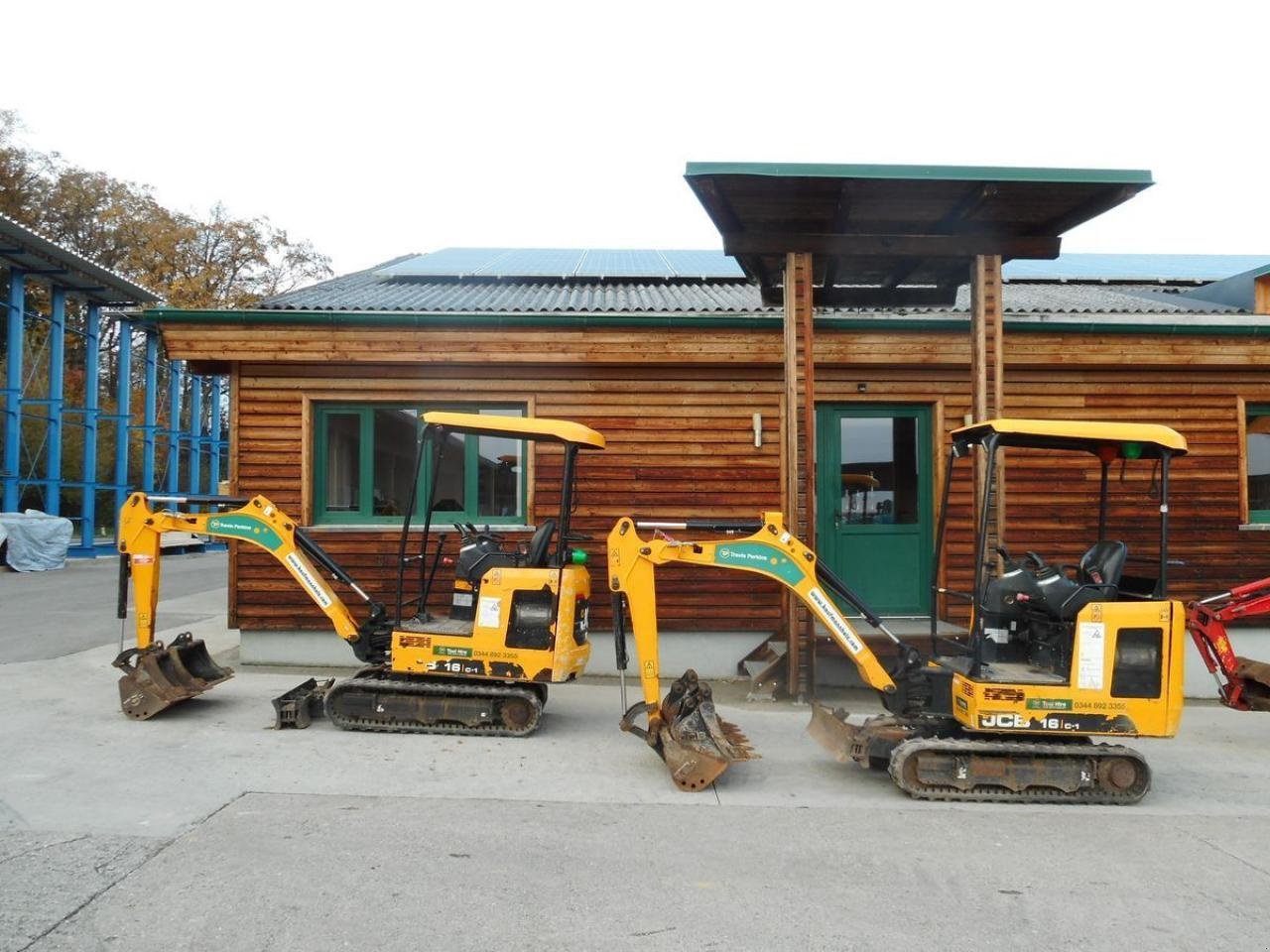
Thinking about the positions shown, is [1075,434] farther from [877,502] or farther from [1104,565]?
[877,502]

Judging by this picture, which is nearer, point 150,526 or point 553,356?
point 150,526

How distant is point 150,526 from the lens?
23.5ft

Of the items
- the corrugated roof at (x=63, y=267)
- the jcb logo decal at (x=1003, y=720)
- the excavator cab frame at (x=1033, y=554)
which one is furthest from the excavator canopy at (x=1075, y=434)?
the corrugated roof at (x=63, y=267)

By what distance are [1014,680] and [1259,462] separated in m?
6.17

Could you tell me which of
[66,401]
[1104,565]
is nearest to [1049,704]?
[1104,565]

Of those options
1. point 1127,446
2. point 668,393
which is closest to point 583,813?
point 1127,446

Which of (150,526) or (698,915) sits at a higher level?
(150,526)

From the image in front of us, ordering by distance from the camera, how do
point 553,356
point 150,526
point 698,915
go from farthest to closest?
point 553,356, point 150,526, point 698,915

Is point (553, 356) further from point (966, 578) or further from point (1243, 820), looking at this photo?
point (1243, 820)

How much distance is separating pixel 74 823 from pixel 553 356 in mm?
5636

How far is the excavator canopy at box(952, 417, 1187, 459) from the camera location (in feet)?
17.9

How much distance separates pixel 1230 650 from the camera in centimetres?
663

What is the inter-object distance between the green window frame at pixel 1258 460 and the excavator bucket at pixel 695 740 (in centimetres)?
697

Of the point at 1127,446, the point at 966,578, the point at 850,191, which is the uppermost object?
the point at 850,191
